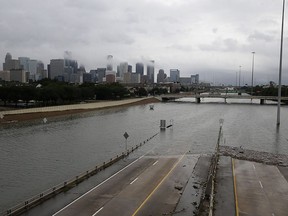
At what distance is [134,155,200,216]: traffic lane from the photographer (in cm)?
1578

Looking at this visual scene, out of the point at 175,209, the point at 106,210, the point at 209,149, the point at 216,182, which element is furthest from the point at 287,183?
the point at 209,149

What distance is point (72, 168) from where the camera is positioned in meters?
26.4

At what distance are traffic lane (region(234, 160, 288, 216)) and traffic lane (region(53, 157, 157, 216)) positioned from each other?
19.9 feet

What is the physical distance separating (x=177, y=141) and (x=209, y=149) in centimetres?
610

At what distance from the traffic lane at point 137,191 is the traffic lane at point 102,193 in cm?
39

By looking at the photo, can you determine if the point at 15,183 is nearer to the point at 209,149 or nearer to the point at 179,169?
the point at 179,169

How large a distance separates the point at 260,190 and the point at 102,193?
8.10m

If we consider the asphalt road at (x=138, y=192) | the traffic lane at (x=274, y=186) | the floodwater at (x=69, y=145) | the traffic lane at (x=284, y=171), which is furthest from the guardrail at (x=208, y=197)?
the floodwater at (x=69, y=145)

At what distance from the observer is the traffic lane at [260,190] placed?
16031 mm

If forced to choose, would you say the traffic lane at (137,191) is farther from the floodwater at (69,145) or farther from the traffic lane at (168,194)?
the floodwater at (69,145)

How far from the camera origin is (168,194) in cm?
1820

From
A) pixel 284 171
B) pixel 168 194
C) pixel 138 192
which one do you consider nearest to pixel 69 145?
pixel 138 192

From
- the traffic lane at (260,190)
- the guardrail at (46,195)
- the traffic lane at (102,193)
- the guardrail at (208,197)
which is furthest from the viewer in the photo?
the guardrail at (46,195)

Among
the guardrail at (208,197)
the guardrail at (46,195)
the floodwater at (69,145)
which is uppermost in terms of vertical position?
the guardrail at (208,197)
